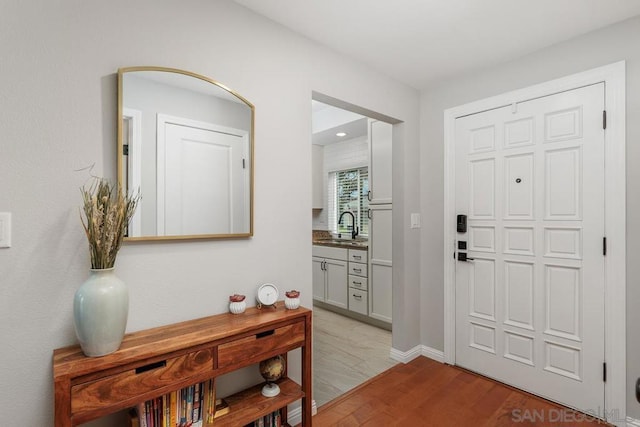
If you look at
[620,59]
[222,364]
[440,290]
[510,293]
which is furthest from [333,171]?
[222,364]

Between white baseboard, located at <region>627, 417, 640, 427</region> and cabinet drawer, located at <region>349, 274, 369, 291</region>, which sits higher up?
cabinet drawer, located at <region>349, 274, 369, 291</region>

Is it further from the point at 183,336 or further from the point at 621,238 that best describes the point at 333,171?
the point at 183,336

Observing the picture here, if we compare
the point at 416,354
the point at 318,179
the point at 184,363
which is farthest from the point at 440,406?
the point at 318,179

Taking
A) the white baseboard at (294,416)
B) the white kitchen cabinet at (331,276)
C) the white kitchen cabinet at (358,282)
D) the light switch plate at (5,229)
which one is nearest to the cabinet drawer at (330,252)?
the white kitchen cabinet at (331,276)

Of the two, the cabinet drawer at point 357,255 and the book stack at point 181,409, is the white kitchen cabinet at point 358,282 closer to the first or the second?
the cabinet drawer at point 357,255

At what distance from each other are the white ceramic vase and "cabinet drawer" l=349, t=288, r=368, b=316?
2.84m

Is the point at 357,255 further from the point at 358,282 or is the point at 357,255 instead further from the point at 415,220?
the point at 415,220

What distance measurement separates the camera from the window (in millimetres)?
4676

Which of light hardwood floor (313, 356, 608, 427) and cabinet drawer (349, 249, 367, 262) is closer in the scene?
light hardwood floor (313, 356, 608, 427)

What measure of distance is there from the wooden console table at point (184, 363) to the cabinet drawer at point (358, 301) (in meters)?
1.95

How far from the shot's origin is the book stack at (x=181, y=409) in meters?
1.32

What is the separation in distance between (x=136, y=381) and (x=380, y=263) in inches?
106

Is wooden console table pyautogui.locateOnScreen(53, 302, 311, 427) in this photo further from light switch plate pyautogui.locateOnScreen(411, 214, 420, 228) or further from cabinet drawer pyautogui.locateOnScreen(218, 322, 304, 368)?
light switch plate pyautogui.locateOnScreen(411, 214, 420, 228)

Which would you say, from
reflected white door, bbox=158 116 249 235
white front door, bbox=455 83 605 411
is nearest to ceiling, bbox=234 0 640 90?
white front door, bbox=455 83 605 411
